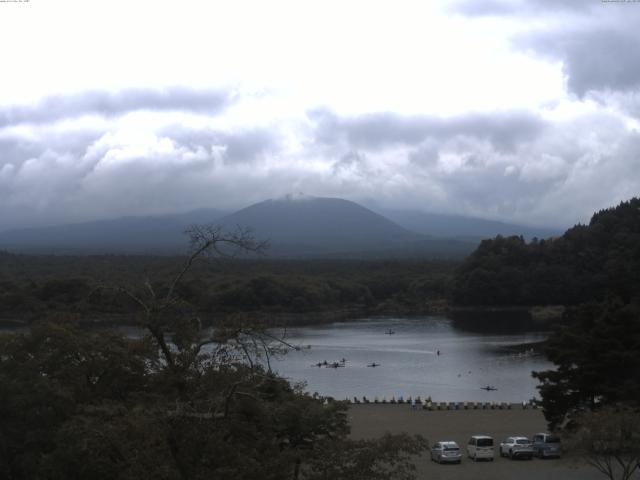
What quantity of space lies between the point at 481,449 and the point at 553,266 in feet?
148

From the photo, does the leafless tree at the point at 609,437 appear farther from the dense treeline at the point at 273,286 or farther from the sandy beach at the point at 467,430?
the dense treeline at the point at 273,286

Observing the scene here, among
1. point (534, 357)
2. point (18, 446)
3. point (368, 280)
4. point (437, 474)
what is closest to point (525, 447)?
point (437, 474)

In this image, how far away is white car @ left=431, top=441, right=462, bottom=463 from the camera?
560 inches

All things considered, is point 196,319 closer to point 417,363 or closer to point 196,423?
point 196,423

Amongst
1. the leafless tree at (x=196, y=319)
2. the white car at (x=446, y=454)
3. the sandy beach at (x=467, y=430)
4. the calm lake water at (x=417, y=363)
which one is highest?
the leafless tree at (x=196, y=319)

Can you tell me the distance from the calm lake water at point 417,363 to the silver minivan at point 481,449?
10.9 meters

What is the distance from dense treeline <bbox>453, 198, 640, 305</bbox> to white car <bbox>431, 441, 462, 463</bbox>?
4154 cm

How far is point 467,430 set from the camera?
18.2 metres

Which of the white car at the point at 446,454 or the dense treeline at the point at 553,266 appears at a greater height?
the dense treeline at the point at 553,266

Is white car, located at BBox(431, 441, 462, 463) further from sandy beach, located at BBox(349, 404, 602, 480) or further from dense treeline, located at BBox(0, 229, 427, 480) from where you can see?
Result: dense treeline, located at BBox(0, 229, 427, 480)

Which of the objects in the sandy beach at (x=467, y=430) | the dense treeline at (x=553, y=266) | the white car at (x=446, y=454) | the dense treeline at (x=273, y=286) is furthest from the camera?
the dense treeline at (x=553, y=266)

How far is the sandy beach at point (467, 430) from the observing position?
13.2m

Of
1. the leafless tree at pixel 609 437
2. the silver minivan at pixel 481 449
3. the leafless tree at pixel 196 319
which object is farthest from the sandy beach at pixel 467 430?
the leafless tree at pixel 196 319

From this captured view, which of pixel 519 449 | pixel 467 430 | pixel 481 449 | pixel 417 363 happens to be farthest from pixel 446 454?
pixel 417 363
